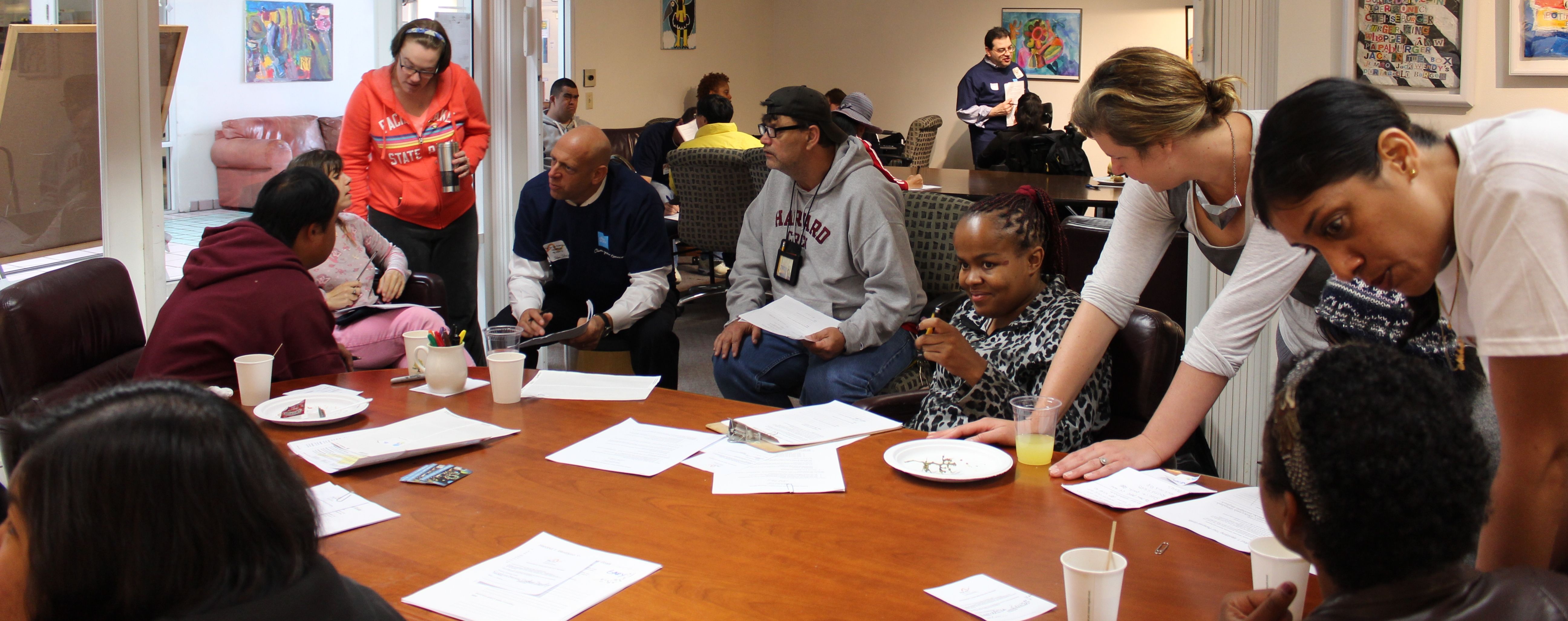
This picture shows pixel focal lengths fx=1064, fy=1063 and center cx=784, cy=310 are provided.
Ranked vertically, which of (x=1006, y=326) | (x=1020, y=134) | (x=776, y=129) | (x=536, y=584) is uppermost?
(x=1020, y=134)

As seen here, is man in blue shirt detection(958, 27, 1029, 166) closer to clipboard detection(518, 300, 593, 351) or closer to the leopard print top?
clipboard detection(518, 300, 593, 351)

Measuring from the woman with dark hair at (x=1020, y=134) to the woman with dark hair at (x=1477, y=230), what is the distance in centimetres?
547

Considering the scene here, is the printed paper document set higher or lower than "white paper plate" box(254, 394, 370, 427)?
lower

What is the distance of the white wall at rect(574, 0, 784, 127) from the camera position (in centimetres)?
793

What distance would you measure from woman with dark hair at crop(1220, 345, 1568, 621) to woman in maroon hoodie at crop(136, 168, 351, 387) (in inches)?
77.5

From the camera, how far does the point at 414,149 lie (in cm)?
396

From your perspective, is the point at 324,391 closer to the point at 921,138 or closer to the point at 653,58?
the point at 921,138

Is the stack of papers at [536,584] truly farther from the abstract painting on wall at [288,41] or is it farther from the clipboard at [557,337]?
the abstract painting on wall at [288,41]

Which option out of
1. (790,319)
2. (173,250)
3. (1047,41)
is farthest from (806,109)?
(1047,41)

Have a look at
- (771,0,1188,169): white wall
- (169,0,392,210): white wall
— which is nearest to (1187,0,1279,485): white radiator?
(169,0,392,210): white wall

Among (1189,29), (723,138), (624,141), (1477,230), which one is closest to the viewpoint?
(1477,230)

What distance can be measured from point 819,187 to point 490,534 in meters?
1.80

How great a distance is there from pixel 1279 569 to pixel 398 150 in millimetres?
3507

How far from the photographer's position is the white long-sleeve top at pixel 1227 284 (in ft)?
5.20
